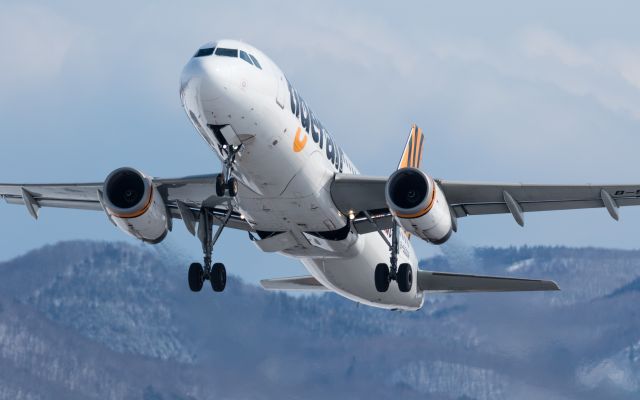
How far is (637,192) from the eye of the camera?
4538cm

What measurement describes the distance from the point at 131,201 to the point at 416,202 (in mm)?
7858

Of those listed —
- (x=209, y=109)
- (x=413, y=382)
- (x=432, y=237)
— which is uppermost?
(x=209, y=109)

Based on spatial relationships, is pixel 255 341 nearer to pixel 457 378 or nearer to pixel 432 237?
pixel 457 378

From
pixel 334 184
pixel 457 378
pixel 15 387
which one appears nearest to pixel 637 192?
pixel 334 184

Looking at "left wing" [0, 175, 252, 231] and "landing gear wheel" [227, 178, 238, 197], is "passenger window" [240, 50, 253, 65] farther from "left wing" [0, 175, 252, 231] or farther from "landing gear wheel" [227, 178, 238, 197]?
"left wing" [0, 175, 252, 231]

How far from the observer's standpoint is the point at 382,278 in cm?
4825

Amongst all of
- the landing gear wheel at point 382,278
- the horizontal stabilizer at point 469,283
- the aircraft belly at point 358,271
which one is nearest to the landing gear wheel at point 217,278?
the aircraft belly at point 358,271

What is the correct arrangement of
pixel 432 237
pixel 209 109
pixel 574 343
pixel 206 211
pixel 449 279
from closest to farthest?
pixel 209 109
pixel 432 237
pixel 206 211
pixel 449 279
pixel 574 343

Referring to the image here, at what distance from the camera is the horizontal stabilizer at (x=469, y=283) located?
2021 inches

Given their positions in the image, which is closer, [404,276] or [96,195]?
[404,276]

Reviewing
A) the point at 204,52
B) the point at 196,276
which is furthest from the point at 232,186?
the point at 196,276

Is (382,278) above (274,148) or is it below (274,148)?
below

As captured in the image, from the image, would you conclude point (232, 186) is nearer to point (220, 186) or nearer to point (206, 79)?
point (220, 186)

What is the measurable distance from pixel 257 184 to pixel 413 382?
18.7 m
